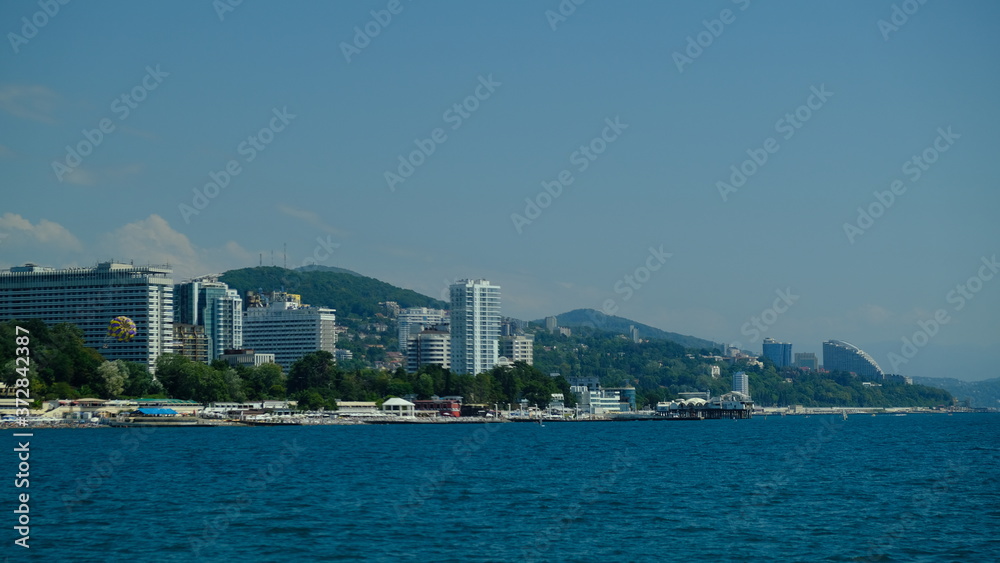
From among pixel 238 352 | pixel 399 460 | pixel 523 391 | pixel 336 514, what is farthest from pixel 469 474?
pixel 238 352

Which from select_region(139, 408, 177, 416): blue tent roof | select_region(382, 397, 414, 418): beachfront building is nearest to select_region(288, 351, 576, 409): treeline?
select_region(382, 397, 414, 418): beachfront building

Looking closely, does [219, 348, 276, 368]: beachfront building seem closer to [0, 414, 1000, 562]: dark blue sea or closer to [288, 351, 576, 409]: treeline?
[288, 351, 576, 409]: treeline

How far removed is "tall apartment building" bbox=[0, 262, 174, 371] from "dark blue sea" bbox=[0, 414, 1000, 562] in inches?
3735

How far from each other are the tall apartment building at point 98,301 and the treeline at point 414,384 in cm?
2521

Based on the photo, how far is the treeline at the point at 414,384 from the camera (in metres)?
146

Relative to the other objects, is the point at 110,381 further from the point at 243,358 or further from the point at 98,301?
the point at 243,358

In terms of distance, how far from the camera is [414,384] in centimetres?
16125

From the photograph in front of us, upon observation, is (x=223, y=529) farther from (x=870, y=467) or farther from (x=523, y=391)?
(x=523, y=391)

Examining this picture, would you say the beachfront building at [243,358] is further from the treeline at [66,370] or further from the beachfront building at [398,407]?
the treeline at [66,370]

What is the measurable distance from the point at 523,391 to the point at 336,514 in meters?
140

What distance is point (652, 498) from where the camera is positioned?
138 ft

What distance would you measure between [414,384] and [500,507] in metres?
123

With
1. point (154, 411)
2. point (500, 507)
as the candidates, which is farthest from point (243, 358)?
point (500, 507)

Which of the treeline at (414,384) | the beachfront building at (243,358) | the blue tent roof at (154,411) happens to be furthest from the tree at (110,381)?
the beachfront building at (243,358)
